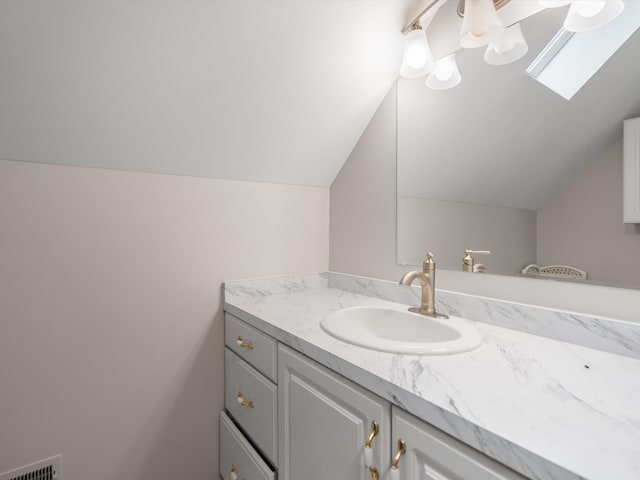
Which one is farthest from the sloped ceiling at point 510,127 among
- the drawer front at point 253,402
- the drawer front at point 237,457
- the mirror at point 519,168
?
the drawer front at point 237,457

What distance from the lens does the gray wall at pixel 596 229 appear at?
2.87ft

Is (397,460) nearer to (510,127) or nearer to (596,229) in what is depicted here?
(596,229)

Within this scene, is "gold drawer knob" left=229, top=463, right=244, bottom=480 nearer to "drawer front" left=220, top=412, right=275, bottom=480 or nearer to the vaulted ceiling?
"drawer front" left=220, top=412, right=275, bottom=480

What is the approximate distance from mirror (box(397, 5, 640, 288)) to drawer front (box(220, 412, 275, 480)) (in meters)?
0.96

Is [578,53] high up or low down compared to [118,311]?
up

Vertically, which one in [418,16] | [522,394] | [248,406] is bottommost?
[248,406]

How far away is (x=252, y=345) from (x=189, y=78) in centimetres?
99

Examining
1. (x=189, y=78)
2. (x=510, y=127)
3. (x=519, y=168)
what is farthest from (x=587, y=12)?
(x=189, y=78)

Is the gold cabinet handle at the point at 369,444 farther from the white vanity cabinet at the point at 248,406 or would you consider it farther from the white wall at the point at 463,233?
the white wall at the point at 463,233

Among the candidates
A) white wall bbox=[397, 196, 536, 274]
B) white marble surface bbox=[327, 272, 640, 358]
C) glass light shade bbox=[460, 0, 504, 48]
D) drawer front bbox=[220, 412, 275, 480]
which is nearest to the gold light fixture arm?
glass light shade bbox=[460, 0, 504, 48]

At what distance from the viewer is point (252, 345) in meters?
1.25

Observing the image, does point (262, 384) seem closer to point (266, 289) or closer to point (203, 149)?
point (266, 289)

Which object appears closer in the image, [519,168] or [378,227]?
[519,168]

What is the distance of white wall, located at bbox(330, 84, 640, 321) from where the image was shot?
1.09m
